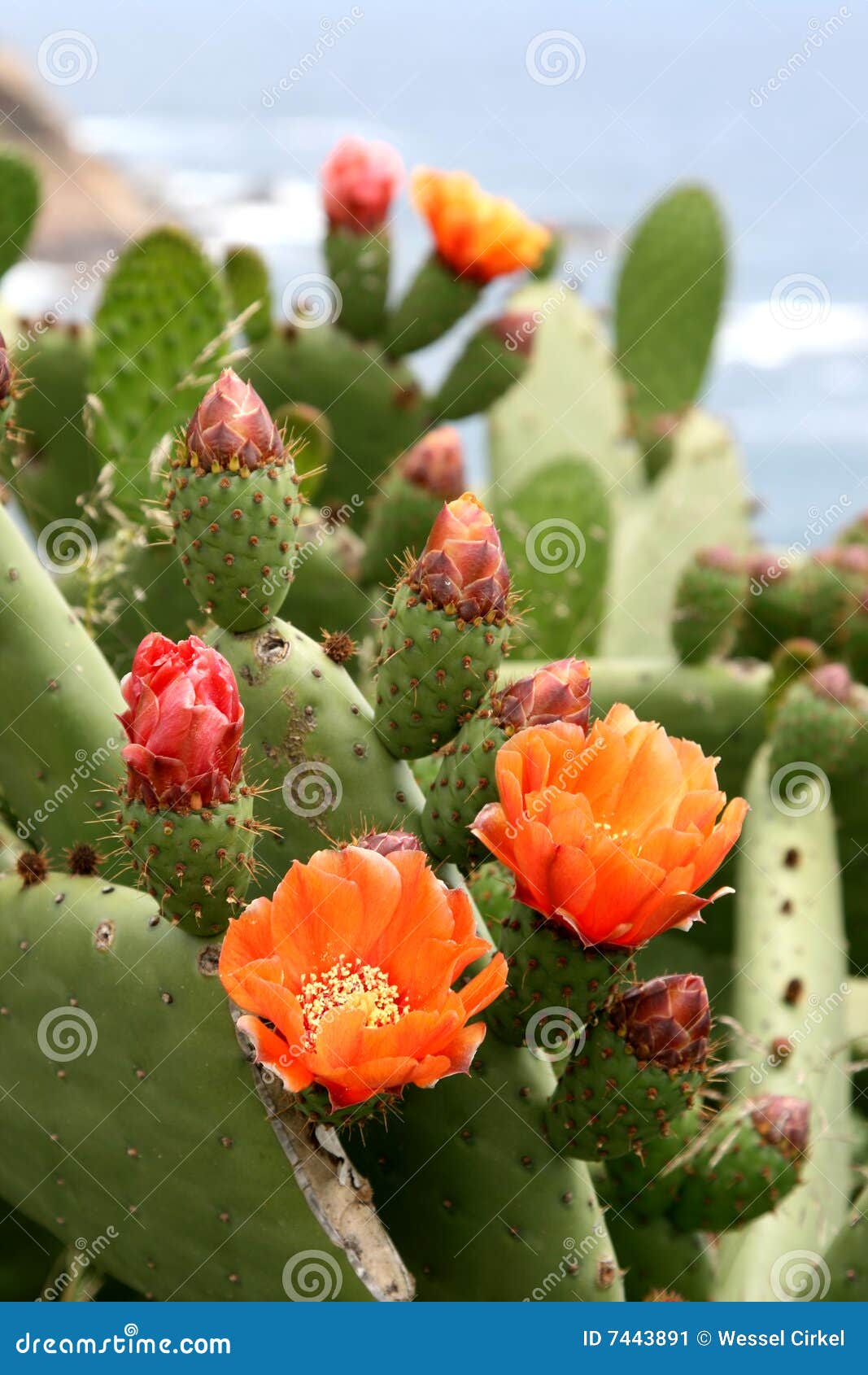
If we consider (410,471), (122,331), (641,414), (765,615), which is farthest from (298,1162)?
(641,414)

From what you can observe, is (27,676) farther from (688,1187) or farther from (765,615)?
(765,615)

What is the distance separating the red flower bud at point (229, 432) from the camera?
109 cm

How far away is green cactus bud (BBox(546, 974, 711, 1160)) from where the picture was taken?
1086 millimetres

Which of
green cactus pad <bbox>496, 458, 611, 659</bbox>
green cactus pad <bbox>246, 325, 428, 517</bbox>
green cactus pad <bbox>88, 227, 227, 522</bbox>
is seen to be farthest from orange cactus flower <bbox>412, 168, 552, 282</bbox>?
green cactus pad <bbox>88, 227, 227, 522</bbox>

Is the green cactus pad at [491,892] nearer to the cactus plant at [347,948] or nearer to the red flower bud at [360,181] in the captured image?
the cactus plant at [347,948]

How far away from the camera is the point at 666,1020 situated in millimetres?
→ 1079

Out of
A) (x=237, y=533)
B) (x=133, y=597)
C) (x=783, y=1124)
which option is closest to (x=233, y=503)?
(x=237, y=533)

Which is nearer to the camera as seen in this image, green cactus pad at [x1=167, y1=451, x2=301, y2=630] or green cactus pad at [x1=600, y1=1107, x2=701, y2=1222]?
green cactus pad at [x1=167, y1=451, x2=301, y2=630]

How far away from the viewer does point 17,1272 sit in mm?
1482

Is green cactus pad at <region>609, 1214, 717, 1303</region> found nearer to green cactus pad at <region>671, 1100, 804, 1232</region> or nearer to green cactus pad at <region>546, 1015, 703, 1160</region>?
green cactus pad at <region>671, 1100, 804, 1232</region>

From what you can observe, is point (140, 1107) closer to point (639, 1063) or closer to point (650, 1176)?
point (639, 1063)

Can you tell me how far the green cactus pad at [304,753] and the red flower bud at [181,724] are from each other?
17 centimetres

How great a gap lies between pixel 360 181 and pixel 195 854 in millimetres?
1722

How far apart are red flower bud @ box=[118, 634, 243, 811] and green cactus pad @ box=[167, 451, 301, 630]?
14 cm
